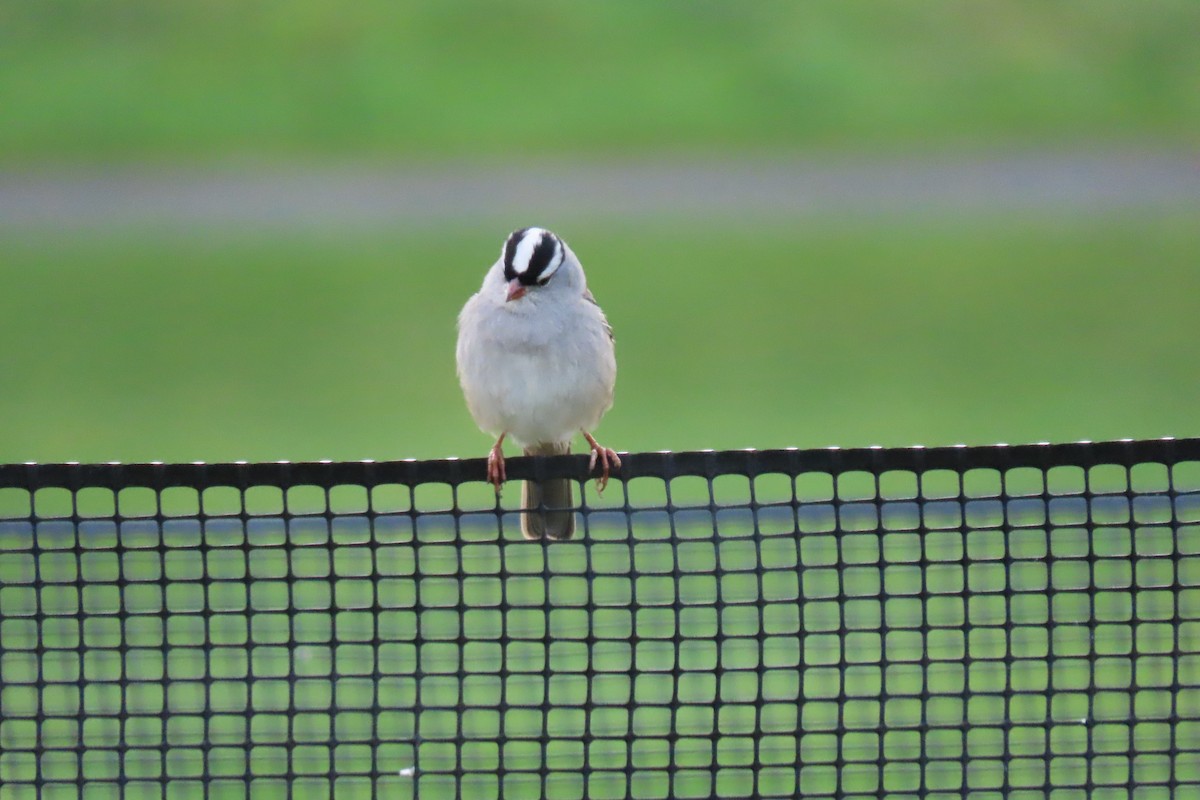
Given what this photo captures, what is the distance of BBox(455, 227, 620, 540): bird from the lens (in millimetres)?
3145

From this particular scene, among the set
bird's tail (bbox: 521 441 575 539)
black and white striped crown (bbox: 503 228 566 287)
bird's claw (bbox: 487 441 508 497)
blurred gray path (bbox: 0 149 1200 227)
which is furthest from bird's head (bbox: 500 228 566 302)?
blurred gray path (bbox: 0 149 1200 227)

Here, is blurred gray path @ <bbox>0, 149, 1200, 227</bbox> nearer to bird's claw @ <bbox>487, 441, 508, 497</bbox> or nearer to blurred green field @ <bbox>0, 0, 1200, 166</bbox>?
blurred green field @ <bbox>0, 0, 1200, 166</bbox>

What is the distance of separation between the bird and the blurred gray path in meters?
9.28

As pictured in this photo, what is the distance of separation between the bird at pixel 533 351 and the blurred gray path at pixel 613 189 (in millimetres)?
9280

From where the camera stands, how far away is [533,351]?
10.3 feet

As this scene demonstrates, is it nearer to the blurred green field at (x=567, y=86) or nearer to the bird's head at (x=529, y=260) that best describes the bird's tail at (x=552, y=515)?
the bird's head at (x=529, y=260)

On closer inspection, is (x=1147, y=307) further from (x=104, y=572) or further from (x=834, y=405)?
(x=104, y=572)

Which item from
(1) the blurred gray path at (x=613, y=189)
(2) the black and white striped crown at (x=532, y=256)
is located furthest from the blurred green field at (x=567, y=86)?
(2) the black and white striped crown at (x=532, y=256)

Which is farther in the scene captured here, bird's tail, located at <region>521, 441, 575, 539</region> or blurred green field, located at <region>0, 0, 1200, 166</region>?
blurred green field, located at <region>0, 0, 1200, 166</region>

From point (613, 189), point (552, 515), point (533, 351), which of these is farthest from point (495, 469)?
point (613, 189)

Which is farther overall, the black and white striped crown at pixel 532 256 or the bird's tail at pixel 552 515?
the black and white striped crown at pixel 532 256

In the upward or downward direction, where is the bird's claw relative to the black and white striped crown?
downward

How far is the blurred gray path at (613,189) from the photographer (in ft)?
41.8

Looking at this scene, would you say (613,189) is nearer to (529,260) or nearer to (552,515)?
(529,260)
